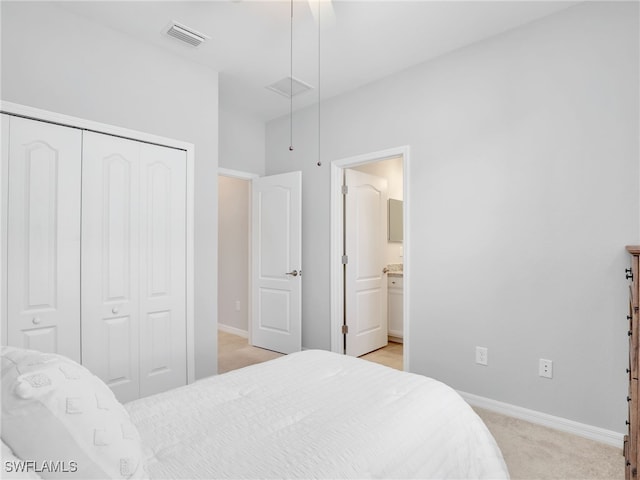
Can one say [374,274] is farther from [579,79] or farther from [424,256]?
[579,79]

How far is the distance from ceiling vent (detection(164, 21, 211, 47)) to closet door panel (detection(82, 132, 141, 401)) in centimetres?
85

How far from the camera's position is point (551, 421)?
2422mm

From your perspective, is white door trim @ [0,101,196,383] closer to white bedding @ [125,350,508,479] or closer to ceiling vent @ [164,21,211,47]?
ceiling vent @ [164,21,211,47]

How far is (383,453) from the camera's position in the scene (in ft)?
3.81

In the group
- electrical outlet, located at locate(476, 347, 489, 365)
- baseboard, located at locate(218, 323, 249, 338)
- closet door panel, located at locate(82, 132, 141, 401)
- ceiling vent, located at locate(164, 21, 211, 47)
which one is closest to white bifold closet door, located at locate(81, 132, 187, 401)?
closet door panel, located at locate(82, 132, 141, 401)

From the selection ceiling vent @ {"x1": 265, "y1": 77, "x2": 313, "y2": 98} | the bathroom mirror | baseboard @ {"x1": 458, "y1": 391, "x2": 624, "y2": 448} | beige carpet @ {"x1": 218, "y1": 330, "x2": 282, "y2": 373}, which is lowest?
beige carpet @ {"x1": 218, "y1": 330, "x2": 282, "y2": 373}

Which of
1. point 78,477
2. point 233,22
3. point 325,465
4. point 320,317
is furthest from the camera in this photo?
point 320,317

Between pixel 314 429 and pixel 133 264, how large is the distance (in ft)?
6.71

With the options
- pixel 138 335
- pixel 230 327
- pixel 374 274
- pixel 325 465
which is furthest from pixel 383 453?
pixel 230 327

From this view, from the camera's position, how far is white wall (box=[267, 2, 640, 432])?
2.23 meters

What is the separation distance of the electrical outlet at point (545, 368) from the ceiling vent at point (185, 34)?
3386 mm

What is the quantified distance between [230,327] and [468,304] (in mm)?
3604

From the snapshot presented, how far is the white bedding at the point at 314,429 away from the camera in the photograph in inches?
42.2

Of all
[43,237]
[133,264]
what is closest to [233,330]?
[133,264]
